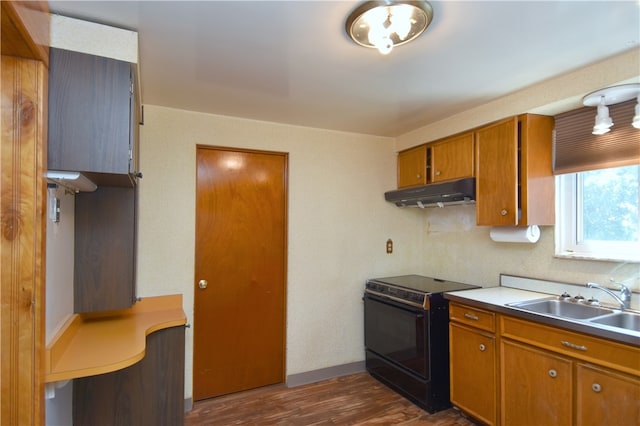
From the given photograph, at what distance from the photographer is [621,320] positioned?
1979mm

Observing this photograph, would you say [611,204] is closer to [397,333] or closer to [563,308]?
[563,308]

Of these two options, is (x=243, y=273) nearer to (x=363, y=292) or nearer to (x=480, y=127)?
(x=363, y=292)

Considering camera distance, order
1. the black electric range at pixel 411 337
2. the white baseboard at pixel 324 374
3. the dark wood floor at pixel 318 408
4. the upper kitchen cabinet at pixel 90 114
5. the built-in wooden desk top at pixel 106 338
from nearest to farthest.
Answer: the upper kitchen cabinet at pixel 90 114
the built-in wooden desk top at pixel 106 338
the dark wood floor at pixel 318 408
the black electric range at pixel 411 337
the white baseboard at pixel 324 374

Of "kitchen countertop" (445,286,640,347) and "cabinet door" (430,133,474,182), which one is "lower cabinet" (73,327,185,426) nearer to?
"kitchen countertop" (445,286,640,347)

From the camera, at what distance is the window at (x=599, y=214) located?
217cm

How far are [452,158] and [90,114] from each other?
2.52 meters

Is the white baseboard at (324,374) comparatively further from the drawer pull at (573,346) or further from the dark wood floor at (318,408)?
the drawer pull at (573,346)

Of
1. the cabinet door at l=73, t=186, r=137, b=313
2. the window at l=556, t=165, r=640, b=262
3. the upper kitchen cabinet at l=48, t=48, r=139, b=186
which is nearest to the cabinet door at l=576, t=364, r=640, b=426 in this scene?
the window at l=556, t=165, r=640, b=262

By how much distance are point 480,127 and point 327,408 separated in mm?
2453

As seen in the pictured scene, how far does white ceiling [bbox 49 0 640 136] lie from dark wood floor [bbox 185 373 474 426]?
2.31 metres

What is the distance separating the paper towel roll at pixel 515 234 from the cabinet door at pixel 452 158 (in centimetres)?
48

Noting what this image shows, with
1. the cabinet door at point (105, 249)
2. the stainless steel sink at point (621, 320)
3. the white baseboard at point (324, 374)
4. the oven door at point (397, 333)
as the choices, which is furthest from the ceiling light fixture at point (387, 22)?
the white baseboard at point (324, 374)

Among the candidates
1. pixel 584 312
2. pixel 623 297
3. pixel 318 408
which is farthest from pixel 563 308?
pixel 318 408

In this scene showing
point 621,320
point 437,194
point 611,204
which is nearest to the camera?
point 621,320
